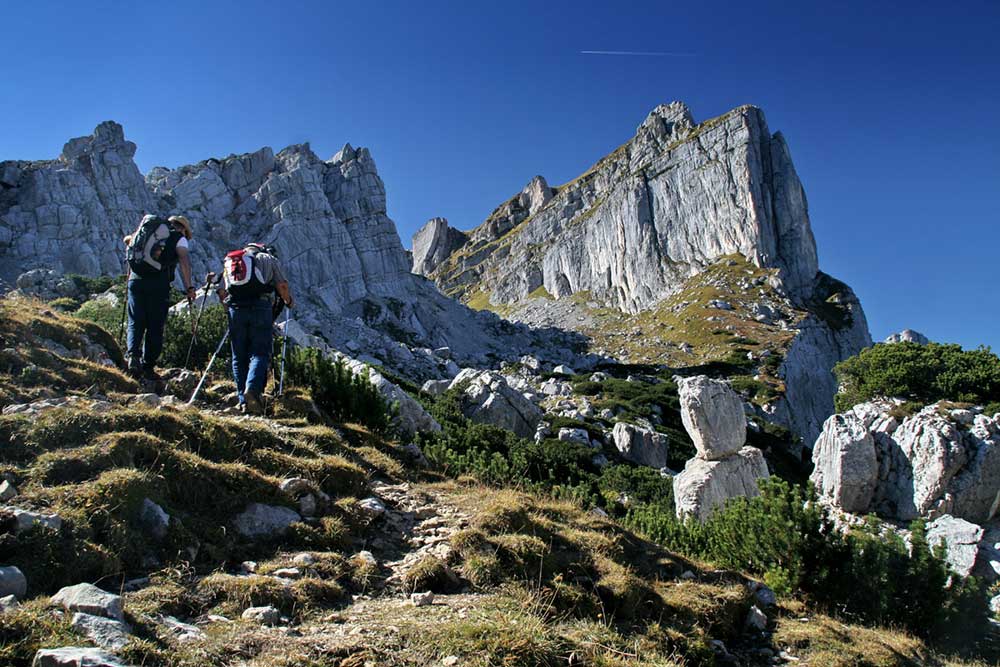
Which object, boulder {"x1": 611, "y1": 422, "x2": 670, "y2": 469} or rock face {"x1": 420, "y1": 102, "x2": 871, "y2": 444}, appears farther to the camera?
rock face {"x1": 420, "y1": 102, "x2": 871, "y2": 444}

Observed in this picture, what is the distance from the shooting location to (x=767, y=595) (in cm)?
624

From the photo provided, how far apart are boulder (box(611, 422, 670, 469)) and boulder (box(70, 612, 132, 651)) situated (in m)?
27.9

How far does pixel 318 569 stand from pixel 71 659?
198cm

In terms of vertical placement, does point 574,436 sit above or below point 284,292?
below

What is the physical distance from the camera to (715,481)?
647 inches

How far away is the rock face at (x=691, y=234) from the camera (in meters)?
80.4

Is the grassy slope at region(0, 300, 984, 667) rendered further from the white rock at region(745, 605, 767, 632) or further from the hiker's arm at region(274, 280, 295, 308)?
the hiker's arm at region(274, 280, 295, 308)

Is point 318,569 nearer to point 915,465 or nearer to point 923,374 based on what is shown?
point 915,465

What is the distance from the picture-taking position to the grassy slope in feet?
12.7

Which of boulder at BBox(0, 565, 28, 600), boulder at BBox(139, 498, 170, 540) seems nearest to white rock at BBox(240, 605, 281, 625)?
boulder at BBox(139, 498, 170, 540)

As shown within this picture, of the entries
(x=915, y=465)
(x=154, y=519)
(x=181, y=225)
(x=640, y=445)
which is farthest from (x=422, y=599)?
(x=640, y=445)

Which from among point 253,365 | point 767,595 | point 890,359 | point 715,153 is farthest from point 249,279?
point 715,153

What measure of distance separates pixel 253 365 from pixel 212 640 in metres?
5.03

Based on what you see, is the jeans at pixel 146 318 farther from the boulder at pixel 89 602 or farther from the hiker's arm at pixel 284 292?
the boulder at pixel 89 602
